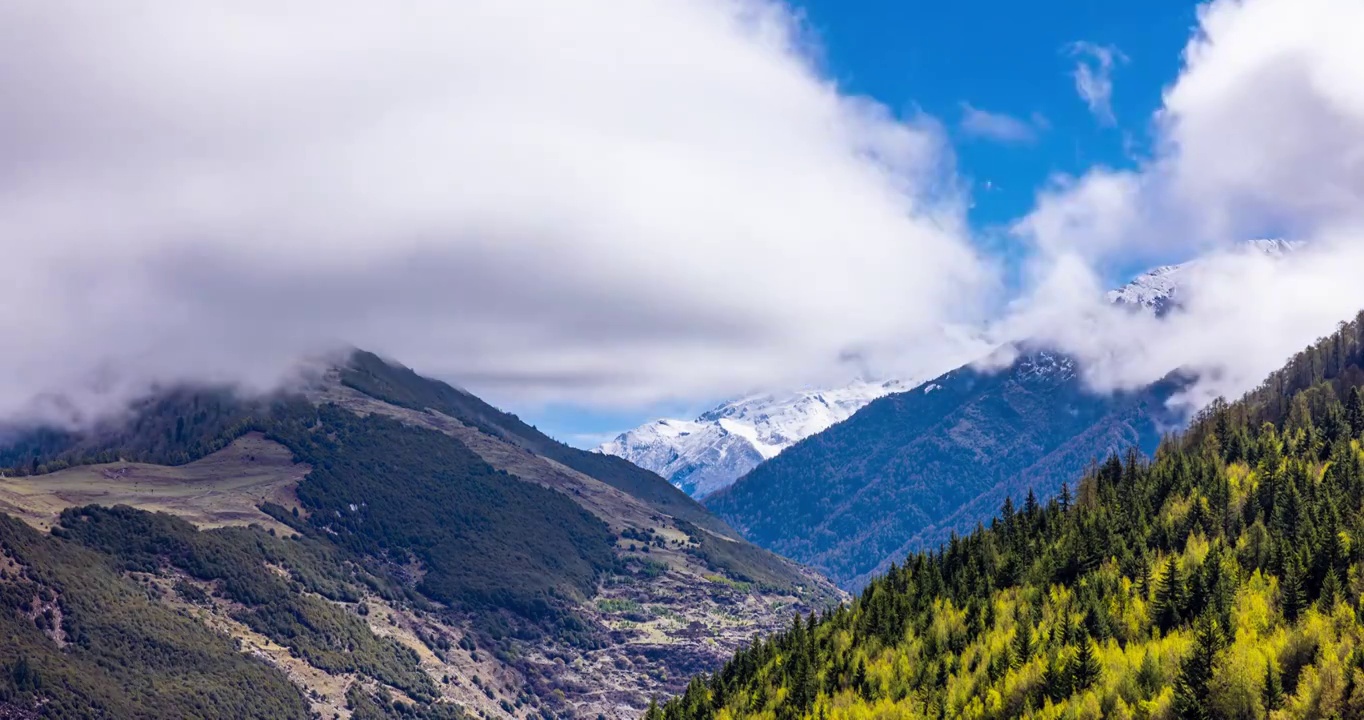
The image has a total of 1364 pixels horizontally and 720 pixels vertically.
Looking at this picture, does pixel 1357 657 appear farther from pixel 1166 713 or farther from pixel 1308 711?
pixel 1166 713

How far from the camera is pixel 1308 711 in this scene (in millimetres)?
190000

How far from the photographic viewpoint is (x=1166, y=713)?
19988cm

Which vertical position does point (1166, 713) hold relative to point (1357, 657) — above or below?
below

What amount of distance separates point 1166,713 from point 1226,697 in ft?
32.8

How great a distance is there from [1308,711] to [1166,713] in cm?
2116

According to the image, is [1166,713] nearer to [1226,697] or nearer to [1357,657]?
[1226,697]

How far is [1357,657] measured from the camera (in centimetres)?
19412

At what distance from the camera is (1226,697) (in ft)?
640

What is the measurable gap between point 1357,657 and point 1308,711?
13198mm

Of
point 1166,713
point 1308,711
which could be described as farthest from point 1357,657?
point 1166,713

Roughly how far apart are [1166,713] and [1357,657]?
3096cm

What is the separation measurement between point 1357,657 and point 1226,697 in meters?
21.8

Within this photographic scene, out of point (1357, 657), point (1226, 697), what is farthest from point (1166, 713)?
point (1357, 657)
